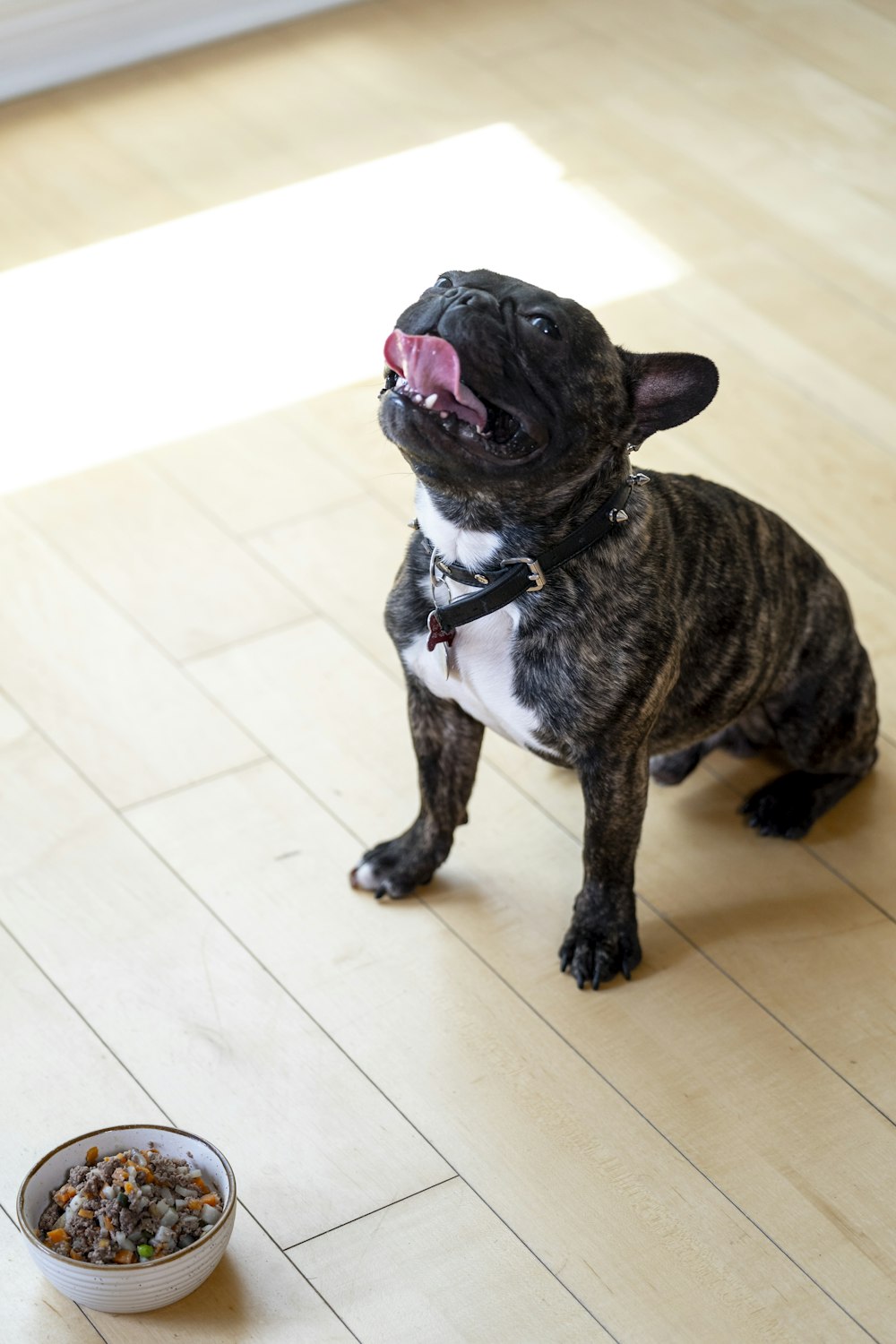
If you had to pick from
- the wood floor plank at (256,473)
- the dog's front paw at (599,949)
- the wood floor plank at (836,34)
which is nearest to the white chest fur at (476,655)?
the dog's front paw at (599,949)

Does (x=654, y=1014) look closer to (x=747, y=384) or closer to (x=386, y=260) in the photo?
(x=747, y=384)

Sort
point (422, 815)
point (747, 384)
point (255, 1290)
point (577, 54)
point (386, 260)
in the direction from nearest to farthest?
point (255, 1290), point (422, 815), point (747, 384), point (386, 260), point (577, 54)

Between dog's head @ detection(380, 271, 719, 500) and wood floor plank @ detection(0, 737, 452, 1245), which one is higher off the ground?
dog's head @ detection(380, 271, 719, 500)

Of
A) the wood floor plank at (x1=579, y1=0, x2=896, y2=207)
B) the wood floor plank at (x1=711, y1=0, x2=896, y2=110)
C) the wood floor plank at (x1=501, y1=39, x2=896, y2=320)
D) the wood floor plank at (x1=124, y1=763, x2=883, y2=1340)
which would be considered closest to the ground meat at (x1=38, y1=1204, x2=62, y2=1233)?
the wood floor plank at (x1=124, y1=763, x2=883, y2=1340)

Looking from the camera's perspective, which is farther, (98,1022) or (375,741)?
(375,741)

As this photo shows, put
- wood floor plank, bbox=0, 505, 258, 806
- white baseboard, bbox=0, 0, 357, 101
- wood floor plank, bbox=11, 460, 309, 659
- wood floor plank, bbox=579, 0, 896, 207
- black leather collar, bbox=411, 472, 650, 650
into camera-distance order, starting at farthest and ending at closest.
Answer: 1. white baseboard, bbox=0, 0, 357, 101
2. wood floor plank, bbox=579, 0, 896, 207
3. wood floor plank, bbox=11, 460, 309, 659
4. wood floor plank, bbox=0, 505, 258, 806
5. black leather collar, bbox=411, 472, 650, 650

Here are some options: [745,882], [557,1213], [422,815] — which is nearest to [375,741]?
[422,815]

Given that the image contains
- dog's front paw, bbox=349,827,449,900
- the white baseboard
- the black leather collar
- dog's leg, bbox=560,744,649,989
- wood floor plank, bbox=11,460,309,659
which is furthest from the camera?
the white baseboard

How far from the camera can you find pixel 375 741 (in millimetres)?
2760

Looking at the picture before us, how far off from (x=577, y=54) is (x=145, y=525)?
2489mm

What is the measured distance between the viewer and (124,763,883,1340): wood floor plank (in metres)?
1.95

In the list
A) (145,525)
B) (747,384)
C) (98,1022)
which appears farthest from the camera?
(747,384)

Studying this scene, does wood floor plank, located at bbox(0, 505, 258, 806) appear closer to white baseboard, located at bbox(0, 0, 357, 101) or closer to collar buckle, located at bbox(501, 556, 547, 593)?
collar buckle, located at bbox(501, 556, 547, 593)

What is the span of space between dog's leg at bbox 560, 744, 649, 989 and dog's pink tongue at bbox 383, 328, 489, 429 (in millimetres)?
548
